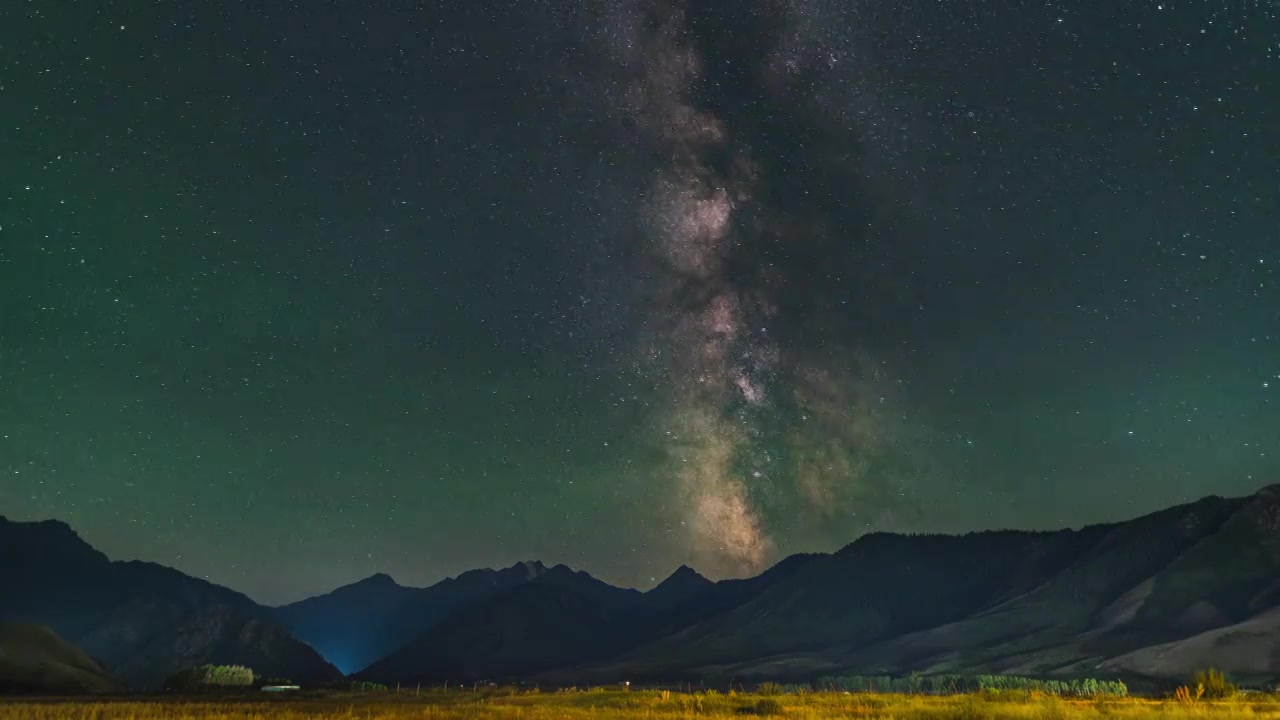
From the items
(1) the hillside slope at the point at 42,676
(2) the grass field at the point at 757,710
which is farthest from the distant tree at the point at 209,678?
(2) the grass field at the point at 757,710

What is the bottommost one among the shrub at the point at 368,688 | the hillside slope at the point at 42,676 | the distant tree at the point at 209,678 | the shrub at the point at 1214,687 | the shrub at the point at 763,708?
the shrub at the point at 1214,687

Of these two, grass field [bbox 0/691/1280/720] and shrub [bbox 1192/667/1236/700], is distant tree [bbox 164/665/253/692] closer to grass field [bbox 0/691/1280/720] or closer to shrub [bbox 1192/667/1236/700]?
grass field [bbox 0/691/1280/720]

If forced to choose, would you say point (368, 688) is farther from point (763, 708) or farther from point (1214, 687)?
point (1214, 687)

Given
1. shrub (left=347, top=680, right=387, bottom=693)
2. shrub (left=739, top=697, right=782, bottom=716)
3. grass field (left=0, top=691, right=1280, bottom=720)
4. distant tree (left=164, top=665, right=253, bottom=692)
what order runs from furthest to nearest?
distant tree (left=164, top=665, right=253, bottom=692), shrub (left=347, top=680, right=387, bottom=693), shrub (left=739, top=697, right=782, bottom=716), grass field (left=0, top=691, right=1280, bottom=720)

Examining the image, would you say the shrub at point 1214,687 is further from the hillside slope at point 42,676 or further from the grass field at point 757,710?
the hillside slope at point 42,676

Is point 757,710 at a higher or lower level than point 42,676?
lower

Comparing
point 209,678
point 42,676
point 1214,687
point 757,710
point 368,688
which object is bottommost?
point 1214,687

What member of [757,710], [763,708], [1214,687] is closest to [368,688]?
[763,708]

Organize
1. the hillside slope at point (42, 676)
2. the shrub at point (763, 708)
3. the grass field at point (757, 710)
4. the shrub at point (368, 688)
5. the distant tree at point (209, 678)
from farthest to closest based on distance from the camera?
1. the hillside slope at point (42, 676)
2. the distant tree at point (209, 678)
3. the shrub at point (368, 688)
4. the shrub at point (763, 708)
5. the grass field at point (757, 710)

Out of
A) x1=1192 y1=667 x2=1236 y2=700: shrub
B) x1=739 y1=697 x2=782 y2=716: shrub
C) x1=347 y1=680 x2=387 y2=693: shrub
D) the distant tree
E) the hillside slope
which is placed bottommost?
x1=1192 y1=667 x2=1236 y2=700: shrub

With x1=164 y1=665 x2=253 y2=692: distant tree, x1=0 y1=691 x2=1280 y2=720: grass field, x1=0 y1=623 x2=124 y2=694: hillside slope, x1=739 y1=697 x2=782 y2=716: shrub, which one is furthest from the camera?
x1=0 y1=623 x2=124 y2=694: hillside slope

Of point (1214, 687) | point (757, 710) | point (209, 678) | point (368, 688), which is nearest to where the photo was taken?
point (757, 710)

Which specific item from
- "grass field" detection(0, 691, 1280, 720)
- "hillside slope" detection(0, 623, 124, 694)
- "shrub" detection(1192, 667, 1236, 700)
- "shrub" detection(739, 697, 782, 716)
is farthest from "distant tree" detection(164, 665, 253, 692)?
"shrub" detection(1192, 667, 1236, 700)

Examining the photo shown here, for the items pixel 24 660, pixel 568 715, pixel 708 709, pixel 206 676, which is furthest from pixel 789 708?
pixel 24 660
